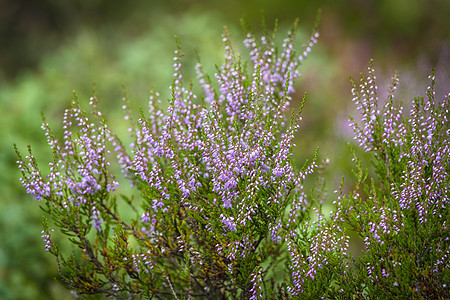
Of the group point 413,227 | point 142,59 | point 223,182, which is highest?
point 142,59

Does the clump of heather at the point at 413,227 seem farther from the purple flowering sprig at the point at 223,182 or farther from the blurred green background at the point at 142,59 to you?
the blurred green background at the point at 142,59

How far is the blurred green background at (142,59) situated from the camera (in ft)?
19.6

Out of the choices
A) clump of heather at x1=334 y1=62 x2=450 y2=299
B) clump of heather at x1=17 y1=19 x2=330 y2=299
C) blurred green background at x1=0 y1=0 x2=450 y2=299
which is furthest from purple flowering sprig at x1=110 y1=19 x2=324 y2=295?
blurred green background at x1=0 y1=0 x2=450 y2=299

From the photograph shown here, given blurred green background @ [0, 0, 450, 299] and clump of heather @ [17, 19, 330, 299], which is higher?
blurred green background @ [0, 0, 450, 299]

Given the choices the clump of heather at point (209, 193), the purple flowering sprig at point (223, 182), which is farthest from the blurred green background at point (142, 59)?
the purple flowering sprig at point (223, 182)

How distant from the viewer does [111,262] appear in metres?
3.04

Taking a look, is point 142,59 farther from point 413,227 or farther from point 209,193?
point 413,227

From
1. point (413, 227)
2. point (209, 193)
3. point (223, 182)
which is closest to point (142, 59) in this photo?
point (209, 193)

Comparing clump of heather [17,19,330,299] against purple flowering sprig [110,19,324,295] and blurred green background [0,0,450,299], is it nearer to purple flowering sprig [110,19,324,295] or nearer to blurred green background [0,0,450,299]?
purple flowering sprig [110,19,324,295]

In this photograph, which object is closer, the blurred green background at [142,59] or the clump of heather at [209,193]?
the clump of heather at [209,193]

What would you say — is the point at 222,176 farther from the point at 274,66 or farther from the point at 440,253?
the point at 440,253

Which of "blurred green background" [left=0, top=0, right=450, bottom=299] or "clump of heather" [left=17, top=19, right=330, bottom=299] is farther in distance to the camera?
"blurred green background" [left=0, top=0, right=450, bottom=299]

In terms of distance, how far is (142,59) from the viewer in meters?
9.52

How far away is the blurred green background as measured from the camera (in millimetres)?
5973
